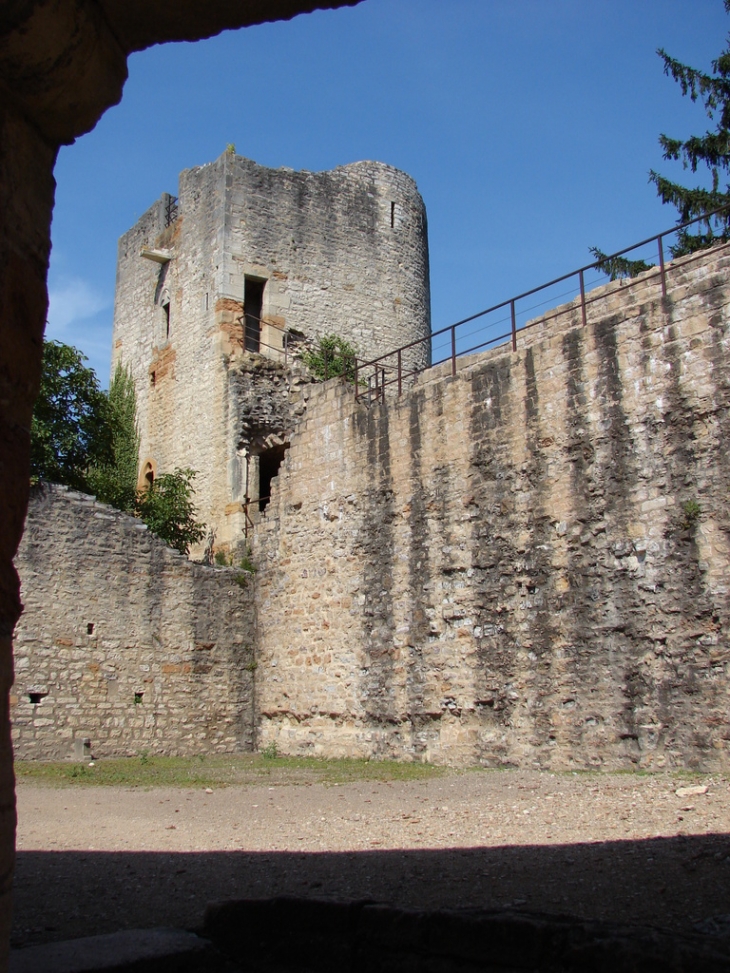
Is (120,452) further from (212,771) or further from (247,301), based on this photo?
(212,771)

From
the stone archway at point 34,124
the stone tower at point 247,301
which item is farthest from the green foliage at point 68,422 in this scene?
the stone archway at point 34,124

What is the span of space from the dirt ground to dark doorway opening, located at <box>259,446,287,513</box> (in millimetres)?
10844

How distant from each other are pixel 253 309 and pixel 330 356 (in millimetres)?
2387

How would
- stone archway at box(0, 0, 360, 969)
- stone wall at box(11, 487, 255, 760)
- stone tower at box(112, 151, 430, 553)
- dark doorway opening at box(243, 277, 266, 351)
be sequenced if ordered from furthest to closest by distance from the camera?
dark doorway opening at box(243, 277, 266, 351) → stone tower at box(112, 151, 430, 553) → stone wall at box(11, 487, 255, 760) → stone archway at box(0, 0, 360, 969)

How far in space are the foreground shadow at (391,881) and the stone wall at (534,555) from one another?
12.4 feet

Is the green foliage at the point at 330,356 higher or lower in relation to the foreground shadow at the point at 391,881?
higher

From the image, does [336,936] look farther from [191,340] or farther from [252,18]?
[191,340]

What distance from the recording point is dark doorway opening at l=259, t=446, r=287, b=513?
64.1ft

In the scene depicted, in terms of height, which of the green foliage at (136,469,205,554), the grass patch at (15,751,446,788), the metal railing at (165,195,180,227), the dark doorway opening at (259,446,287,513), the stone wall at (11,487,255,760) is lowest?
the grass patch at (15,751,446,788)

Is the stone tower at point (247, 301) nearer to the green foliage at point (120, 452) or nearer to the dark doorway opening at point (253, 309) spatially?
the dark doorway opening at point (253, 309)

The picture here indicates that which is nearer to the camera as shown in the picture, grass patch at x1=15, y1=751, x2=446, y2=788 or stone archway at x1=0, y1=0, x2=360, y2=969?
stone archway at x1=0, y1=0, x2=360, y2=969

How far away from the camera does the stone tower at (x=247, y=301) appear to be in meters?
19.2

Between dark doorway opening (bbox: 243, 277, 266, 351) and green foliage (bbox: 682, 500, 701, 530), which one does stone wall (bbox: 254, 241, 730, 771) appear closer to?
green foliage (bbox: 682, 500, 701, 530)

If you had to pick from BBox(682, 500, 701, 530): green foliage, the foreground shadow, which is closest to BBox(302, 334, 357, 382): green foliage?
BBox(682, 500, 701, 530): green foliage
